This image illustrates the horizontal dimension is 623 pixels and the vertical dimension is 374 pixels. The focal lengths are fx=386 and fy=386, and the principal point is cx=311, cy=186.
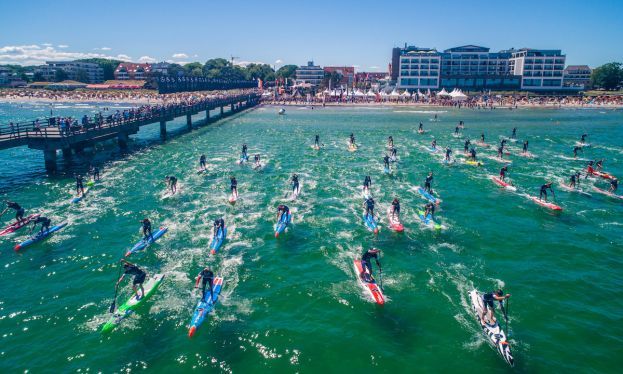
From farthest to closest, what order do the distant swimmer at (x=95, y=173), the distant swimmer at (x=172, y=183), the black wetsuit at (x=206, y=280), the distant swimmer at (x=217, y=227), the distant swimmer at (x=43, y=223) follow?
the distant swimmer at (x=95, y=173)
the distant swimmer at (x=172, y=183)
the distant swimmer at (x=43, y=223)
the distant swimmer at (x=217, y=227)
the black wetsuit at (x=206, y=280)

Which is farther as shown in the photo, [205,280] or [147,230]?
[147,230]

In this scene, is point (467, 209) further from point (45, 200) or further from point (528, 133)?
point (528, 133)

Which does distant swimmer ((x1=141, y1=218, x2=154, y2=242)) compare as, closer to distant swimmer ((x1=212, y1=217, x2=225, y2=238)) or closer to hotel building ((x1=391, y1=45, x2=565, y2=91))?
distant swimmer ((x1=212, y1=217, x2=225, y2=238))

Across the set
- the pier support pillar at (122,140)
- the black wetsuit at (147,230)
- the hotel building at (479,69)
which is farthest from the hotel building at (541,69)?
the black wetsuit at (147,230)

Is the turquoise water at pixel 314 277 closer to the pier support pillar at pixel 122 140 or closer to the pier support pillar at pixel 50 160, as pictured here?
the pier support pillar at pixel 50 160

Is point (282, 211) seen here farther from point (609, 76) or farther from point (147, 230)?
point (609, 76)

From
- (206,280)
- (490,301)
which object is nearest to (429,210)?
(490,301)

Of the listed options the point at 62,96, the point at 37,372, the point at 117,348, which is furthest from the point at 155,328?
the point at 62,96
